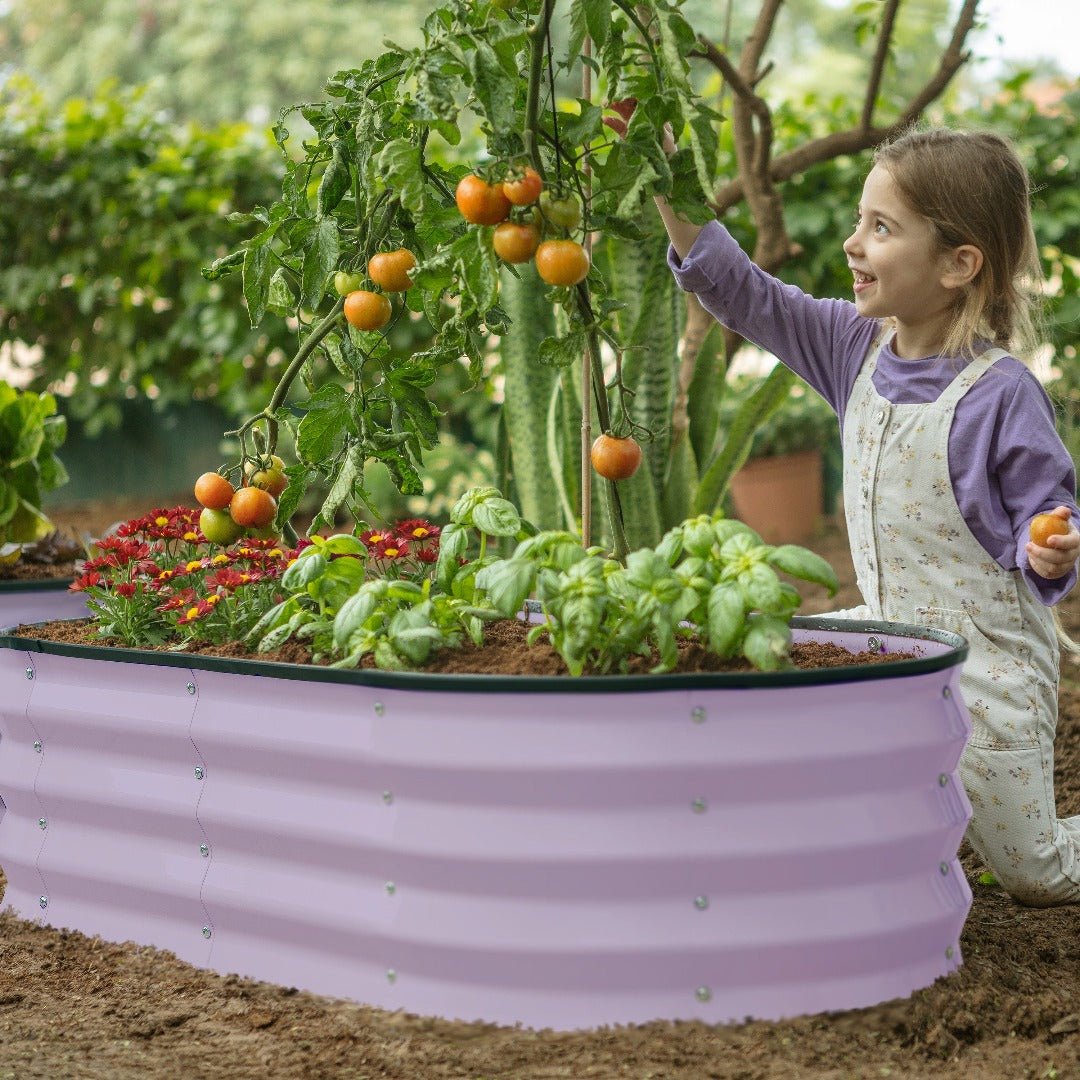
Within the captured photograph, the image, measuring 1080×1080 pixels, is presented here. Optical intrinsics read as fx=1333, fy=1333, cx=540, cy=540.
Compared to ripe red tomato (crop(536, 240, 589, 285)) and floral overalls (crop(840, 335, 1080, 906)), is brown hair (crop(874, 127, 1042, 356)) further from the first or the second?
ripe red tomato (crop(536, 240, 589, 285))

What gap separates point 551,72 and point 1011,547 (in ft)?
3.12

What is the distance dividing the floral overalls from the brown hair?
10cm

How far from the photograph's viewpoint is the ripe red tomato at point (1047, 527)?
176cm

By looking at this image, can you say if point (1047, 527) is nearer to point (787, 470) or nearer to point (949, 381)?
point (949, 381)

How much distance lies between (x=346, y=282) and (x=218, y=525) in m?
0.42

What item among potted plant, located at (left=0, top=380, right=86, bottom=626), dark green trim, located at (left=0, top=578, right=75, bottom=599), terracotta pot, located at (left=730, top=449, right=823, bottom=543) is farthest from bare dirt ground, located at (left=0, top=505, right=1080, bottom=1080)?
terracotta pot, located at (left=730, top=449, right=823, bottom=543)

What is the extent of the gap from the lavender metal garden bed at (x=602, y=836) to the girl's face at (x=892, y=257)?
0.61 meters

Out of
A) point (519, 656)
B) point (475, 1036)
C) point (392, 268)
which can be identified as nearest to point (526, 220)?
point (392, 268)

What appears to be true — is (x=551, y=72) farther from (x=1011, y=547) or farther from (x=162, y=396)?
(x=162, y=396)

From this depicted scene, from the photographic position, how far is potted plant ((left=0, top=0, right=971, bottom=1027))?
1481 mm

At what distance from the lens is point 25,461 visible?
2.98 meters

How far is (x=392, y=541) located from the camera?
1.98m

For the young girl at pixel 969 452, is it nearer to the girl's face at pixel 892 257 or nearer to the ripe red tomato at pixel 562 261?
the girl's face at pixel 892 257

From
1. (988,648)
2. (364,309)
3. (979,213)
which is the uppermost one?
(979,213)
